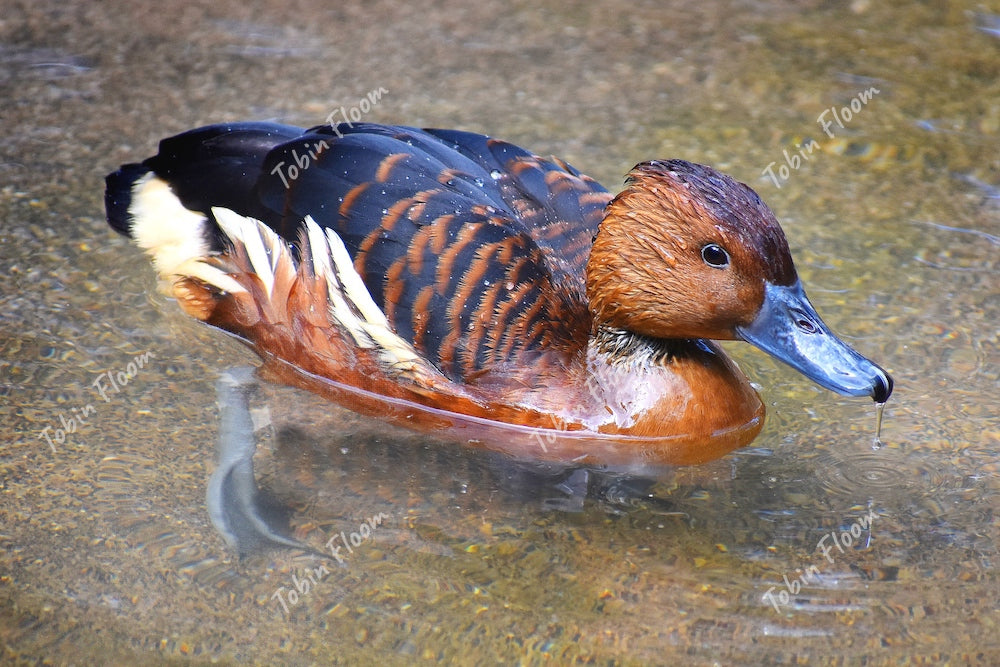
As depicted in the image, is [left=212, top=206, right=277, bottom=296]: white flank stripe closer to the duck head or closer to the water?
the water

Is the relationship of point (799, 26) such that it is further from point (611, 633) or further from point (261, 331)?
point (611, 633)

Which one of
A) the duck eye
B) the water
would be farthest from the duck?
the water

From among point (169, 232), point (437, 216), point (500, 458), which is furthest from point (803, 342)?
point (169, 232)

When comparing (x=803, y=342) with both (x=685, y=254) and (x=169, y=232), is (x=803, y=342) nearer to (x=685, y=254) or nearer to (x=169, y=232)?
(x=685, y=254)

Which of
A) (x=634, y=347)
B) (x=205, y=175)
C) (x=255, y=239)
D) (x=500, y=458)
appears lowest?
(x=500, y=458)

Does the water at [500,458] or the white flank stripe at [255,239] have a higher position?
the white flank stripe at [255,239]

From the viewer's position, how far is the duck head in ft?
12.8

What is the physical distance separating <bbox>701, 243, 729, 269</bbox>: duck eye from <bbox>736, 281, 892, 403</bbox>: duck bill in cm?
18

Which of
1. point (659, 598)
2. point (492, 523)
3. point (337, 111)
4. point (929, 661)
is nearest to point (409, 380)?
point (492, 523)

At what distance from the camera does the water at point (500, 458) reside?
138 inches

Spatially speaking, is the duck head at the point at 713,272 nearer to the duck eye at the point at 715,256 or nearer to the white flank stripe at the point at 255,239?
the duck eye at the point at 715,256

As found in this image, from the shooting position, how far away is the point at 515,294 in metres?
4.20

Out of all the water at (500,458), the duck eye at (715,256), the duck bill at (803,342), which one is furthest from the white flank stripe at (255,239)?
the duck bill at (803,342)

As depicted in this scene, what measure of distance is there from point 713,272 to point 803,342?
0.39 m
